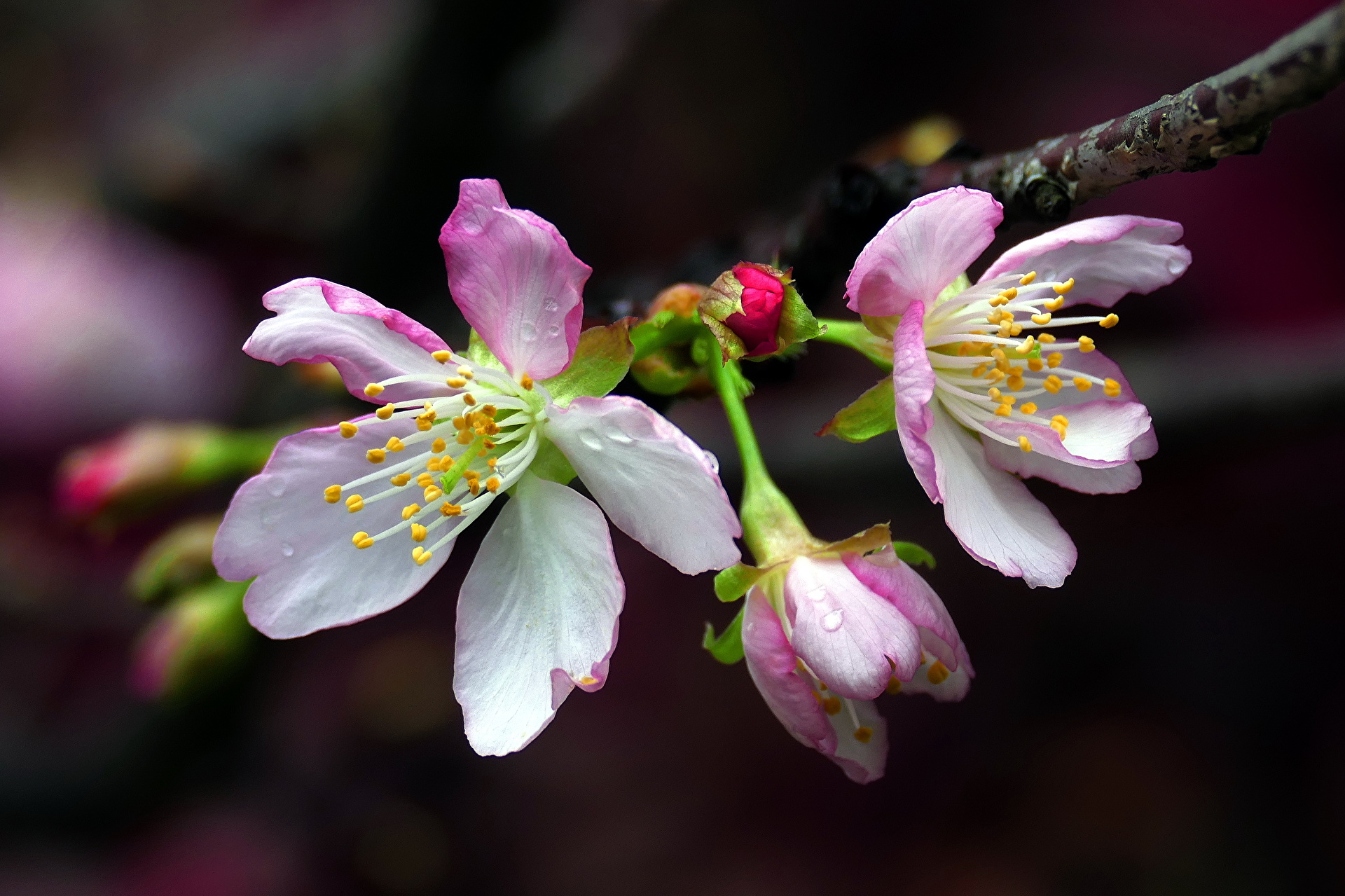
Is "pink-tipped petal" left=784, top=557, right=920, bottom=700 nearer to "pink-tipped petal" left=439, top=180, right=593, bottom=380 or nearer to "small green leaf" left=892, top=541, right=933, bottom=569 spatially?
"small green leaf" left=892, top=541, right=933, bottom=569

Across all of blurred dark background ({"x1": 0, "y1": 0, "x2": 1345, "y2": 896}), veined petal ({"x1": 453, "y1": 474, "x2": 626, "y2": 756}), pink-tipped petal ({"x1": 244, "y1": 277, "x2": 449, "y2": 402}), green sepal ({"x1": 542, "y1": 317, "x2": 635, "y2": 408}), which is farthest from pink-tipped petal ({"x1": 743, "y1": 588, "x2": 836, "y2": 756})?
blurred dark background ({"x1": 0, "y1": 0, "x2": 1345, "y2": 896})

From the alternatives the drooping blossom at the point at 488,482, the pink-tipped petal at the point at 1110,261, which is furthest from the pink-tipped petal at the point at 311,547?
the pink-tipped petal at the point at 1110,261

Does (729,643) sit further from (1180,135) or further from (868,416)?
(1180,135)

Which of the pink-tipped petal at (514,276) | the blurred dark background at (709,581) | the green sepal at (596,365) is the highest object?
the pink-tipped petal at (514,276)

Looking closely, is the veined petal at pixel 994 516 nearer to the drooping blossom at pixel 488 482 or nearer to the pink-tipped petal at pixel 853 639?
the pink-tipped petal at pixel 853 639

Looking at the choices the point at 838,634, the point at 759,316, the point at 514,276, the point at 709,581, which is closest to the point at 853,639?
the point at 838,634

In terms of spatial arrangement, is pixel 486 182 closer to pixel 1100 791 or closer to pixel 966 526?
pixel 966 526

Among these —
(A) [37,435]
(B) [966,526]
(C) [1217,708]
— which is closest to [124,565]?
(A) [37,435]
